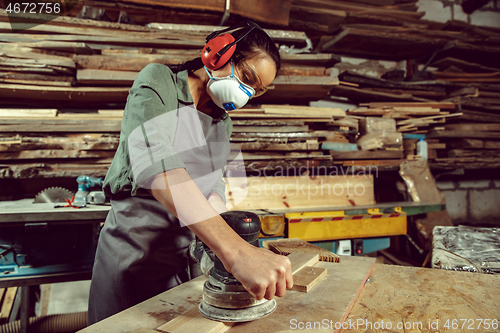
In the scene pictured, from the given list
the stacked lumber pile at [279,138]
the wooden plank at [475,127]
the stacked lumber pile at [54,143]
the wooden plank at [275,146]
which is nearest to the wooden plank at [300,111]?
the stacked lumber pile at [279,138]

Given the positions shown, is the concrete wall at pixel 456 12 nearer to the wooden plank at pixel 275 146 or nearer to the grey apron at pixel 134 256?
the wooden plank at pixel 275 146

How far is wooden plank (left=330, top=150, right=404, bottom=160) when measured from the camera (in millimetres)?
3486

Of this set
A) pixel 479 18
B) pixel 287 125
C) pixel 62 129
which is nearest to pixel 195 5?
pixel 287 125

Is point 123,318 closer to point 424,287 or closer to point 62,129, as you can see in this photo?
point 424,287

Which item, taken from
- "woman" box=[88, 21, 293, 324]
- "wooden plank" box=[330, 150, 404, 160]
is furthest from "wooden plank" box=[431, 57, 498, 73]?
"woman" box=[88, 21, 293, 324]

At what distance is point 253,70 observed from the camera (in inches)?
54.9

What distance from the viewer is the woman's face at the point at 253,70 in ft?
4.56

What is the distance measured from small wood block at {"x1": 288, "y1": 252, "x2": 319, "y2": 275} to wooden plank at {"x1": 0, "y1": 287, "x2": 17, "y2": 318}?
339 centimetres

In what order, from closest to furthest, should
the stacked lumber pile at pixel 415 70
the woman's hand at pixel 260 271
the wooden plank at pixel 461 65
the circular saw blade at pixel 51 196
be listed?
Answer: the woman's hand at pixel 260 271 → the circular saw blade at pixel 51 196 → the stacked lumber pile at pixel 415 70 → the wooden plank at pixel 461 65

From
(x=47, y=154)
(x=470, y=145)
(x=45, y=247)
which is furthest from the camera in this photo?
(x=470, y=145)

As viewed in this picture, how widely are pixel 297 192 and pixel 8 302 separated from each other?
3.31 m

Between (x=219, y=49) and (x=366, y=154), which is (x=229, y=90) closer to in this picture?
(x=219, y=49)

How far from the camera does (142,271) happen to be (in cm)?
136

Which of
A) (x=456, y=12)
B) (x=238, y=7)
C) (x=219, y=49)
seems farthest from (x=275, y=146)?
(x=456, y=12)
